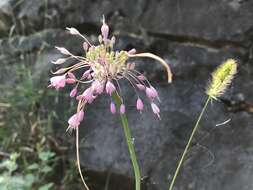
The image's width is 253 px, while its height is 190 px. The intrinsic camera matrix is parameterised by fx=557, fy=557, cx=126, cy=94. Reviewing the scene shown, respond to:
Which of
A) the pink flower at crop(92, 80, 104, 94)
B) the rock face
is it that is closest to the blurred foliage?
the rock face

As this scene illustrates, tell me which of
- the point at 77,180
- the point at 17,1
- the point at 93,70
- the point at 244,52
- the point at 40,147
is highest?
the point at 17,1

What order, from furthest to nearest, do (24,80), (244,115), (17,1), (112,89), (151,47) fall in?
(17,1) < (24,80) < (151,47) < (244,115) < (112,89)

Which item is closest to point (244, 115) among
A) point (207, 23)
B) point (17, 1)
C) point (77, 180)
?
point (207, 23)

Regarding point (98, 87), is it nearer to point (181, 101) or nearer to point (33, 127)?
point (181, 101)

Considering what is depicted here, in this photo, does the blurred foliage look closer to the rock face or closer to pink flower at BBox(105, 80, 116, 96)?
the rock face

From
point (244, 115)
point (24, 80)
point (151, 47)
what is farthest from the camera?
Result: point (24, 80)

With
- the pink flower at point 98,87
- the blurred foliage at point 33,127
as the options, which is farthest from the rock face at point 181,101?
the pink flower at point 98,87

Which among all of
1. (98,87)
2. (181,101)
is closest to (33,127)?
(181,101)

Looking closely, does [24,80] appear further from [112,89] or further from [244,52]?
[112,89]
